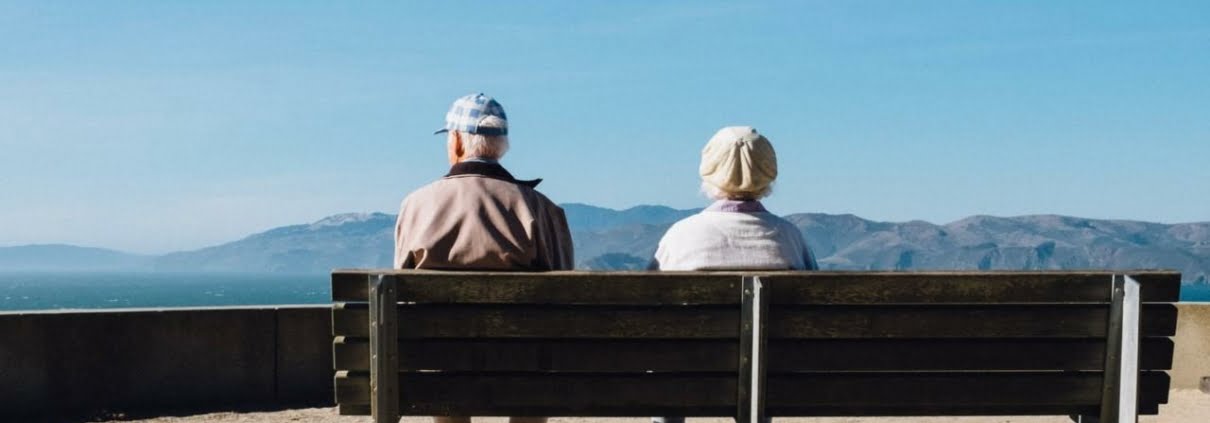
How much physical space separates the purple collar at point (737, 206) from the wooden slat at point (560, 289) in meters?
0.59

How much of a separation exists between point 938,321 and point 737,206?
0.86 meters

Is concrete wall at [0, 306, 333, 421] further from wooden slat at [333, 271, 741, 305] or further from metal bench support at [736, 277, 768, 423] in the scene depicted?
metal bench support at [736, 277, 768, 423]

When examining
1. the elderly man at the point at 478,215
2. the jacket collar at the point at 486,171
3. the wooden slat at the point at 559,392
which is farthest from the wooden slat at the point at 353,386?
the jacket collar at the point at 486,171

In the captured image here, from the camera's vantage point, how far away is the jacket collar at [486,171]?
5.02m

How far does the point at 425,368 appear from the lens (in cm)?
441

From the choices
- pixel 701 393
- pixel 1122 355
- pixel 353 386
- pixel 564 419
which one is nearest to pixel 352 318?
pixel 353 386

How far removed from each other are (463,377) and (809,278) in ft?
3.95

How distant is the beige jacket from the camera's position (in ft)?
16.0

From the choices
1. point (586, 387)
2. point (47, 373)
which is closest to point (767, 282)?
point (586, 387)

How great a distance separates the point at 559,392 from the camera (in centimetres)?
445

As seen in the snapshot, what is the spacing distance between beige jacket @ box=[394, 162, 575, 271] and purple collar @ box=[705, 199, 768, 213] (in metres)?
0.64

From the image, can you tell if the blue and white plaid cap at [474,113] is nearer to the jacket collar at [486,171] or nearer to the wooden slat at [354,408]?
the jacket collar at [486,171]

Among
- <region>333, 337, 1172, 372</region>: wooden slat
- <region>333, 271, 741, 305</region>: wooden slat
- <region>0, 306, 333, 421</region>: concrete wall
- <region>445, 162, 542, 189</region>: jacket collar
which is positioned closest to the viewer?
<region>333, 271, 741, 305</region>: wooden slat

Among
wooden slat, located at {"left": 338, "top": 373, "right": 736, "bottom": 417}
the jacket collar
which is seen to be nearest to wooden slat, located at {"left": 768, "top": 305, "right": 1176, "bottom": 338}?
wooden slat, located at {"left": 338, "top": 373, "right": 736, "bottom": 417}
